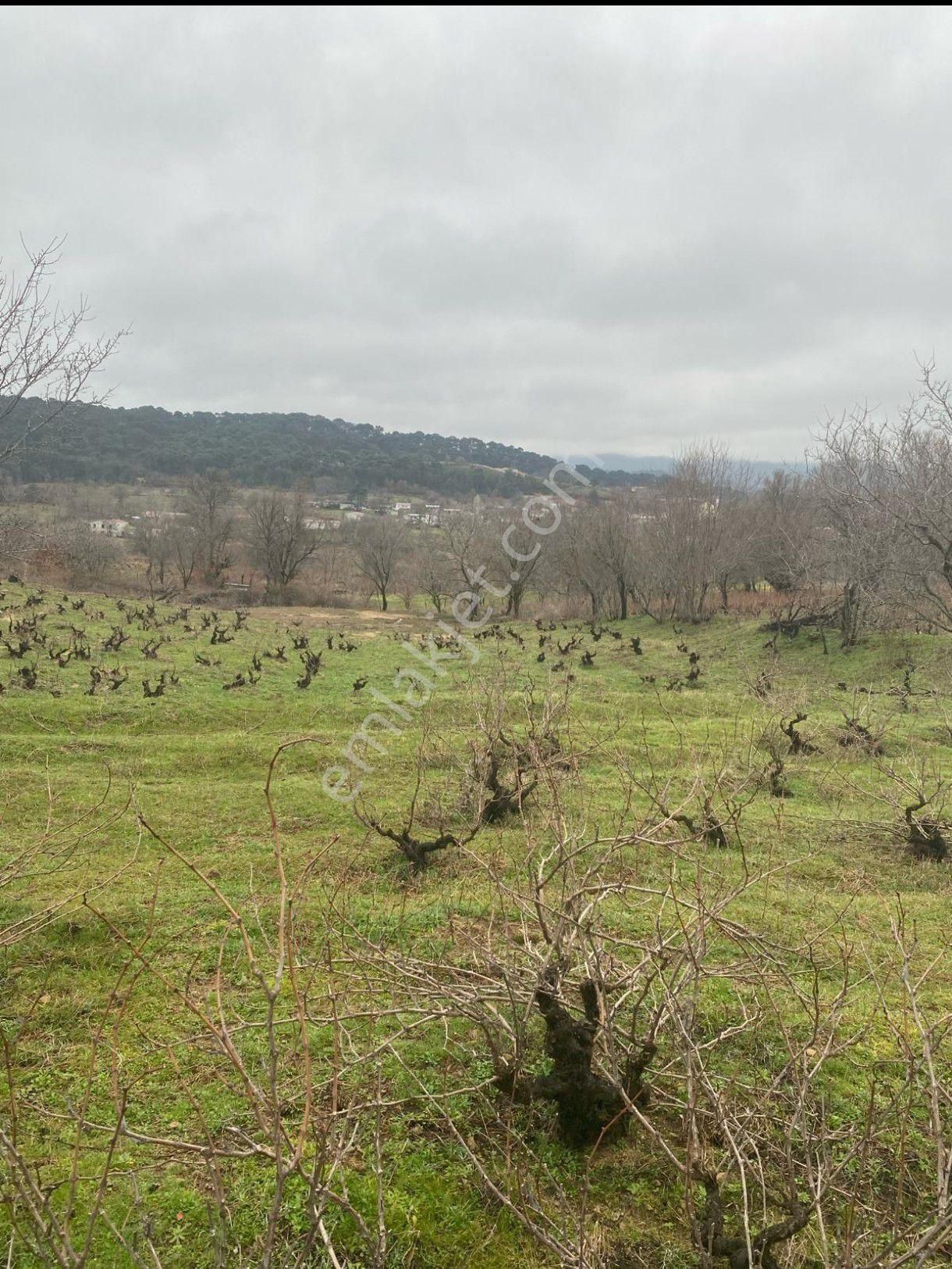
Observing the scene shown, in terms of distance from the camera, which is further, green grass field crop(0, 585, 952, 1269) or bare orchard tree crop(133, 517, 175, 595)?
bare orchard tree crop(133, 517, 175, 595)

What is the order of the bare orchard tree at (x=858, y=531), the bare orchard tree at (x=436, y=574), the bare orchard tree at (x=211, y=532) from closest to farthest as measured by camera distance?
the bare orchard tree at (x=858, y=531) → the bare orchard tree at (x=436, y=574) → the bare orchard tree at (x=211, y=532)

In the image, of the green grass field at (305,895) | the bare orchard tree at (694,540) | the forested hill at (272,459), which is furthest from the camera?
the forested hill at (272,459)

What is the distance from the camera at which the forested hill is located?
82062 millimetres

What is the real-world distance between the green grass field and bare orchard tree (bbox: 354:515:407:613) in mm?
26174

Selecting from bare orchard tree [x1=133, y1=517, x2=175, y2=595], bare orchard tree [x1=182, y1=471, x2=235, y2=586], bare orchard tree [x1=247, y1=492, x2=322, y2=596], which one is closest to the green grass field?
bare orchard tree [x1=133, y1=517, x2=175, y2=595]

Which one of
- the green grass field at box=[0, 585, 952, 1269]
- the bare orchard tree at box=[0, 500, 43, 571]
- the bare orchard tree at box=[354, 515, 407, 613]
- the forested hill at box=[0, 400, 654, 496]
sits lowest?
the green grass field at box=[0, 585, 952, 1269]

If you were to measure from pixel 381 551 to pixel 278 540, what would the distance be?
7.51m

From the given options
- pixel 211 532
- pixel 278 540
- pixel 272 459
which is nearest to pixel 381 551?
pixel 278 540

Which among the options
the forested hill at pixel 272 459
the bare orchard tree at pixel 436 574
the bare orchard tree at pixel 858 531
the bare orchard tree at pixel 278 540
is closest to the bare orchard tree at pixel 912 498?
the bare orchard tree at pixel 858 531

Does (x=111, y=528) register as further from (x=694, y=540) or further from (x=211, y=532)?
(x=694, y=540)

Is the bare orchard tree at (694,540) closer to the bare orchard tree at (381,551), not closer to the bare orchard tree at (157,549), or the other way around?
the bare orchard tree at (381,551)

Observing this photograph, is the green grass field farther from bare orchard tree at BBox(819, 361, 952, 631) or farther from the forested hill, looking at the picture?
the forested hill

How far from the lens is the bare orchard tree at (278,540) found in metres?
47.8

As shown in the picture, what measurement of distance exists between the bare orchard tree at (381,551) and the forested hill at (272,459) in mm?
21730
